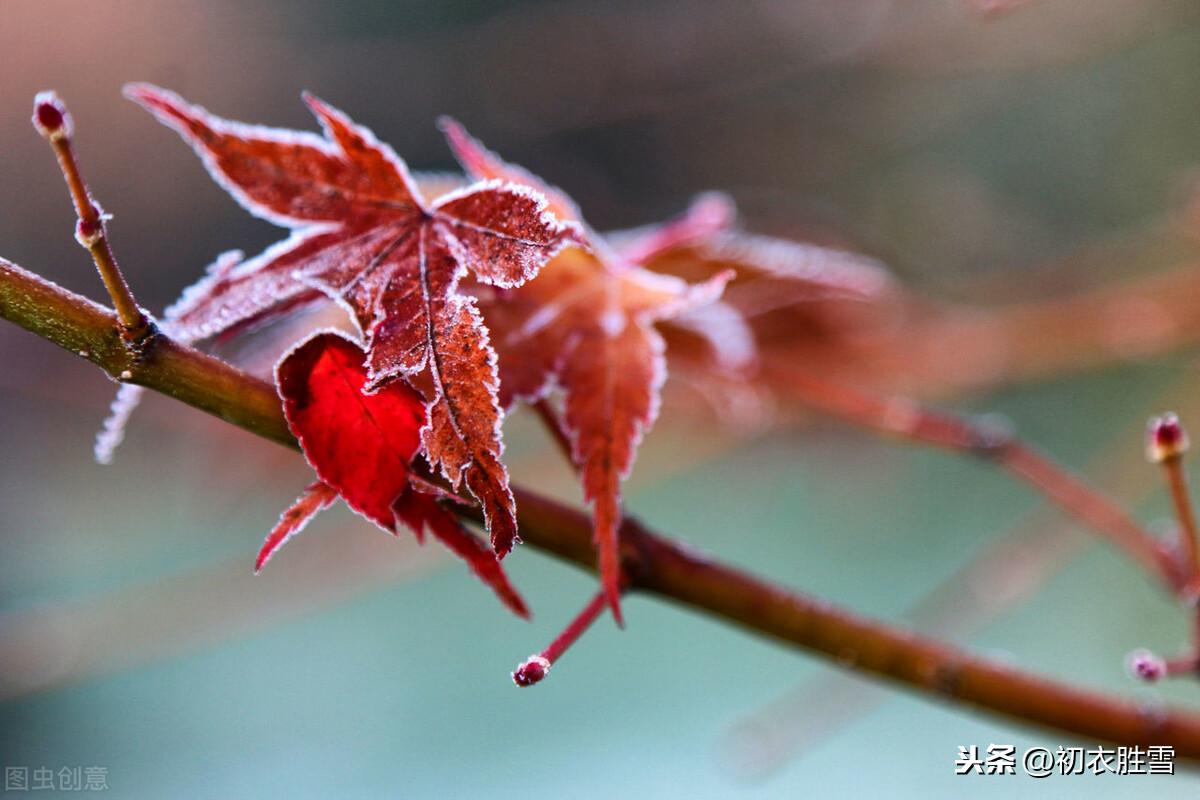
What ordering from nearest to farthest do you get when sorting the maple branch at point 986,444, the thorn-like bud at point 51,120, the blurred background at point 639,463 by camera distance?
the thorn-like bud at point 51,120, the maple branch at point 986,444, the blurred background at point 639,463

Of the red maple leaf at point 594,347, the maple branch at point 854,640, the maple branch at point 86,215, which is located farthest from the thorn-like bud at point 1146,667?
the maple branch at point 86,215

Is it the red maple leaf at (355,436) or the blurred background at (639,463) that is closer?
the red maple leaf at (355,436)

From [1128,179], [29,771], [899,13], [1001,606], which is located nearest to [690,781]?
[1001,606]

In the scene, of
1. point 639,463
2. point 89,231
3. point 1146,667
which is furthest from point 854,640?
point 639,463

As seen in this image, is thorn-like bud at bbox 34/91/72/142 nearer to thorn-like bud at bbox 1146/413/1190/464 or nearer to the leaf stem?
the leaf stem

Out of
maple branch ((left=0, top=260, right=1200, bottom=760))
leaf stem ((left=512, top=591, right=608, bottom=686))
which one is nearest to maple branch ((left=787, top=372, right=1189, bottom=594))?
maple branch ((left=0, top=260, right=1200, bottom=760))

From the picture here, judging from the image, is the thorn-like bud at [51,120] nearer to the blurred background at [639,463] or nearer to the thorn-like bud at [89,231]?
the thorn-like bud at [89,231]
